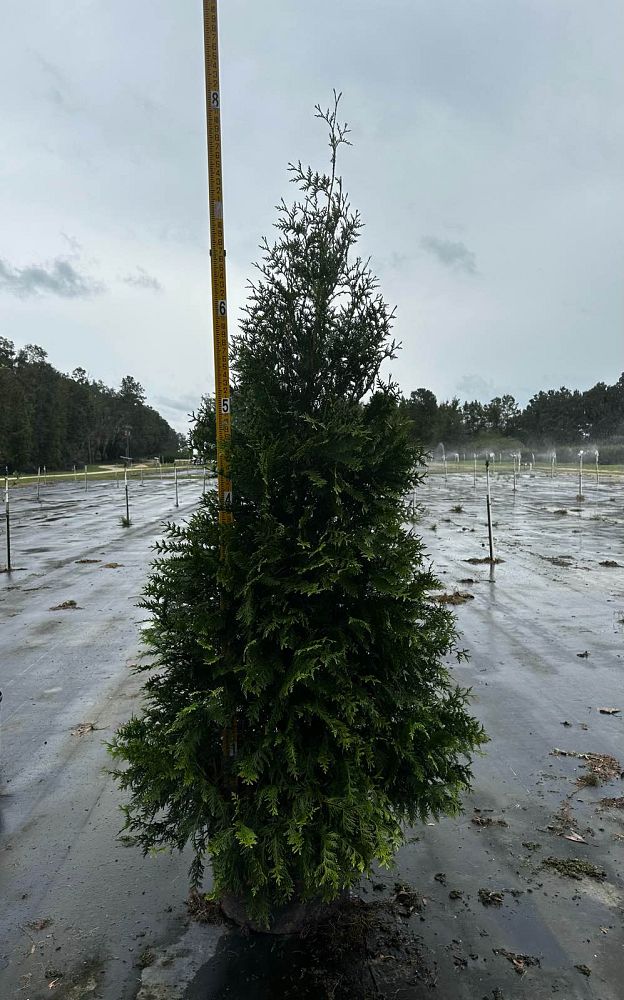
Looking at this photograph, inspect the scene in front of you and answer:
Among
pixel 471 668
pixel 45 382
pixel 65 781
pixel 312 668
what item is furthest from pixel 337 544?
pixel 45 382

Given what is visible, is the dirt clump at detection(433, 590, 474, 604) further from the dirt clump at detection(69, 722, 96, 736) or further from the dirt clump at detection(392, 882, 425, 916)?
the dirt clump at detection(392, 882, 425, 916)

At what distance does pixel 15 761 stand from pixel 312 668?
16.7 ft

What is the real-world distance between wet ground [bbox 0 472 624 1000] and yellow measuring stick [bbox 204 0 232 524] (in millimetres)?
2732

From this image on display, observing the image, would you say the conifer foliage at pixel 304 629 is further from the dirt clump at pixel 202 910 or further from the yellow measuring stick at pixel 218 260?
the dirt clump at pixel 202 910

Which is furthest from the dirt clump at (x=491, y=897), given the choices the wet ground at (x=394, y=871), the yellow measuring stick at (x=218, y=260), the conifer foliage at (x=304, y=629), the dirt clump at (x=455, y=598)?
the dirt clump at (x=455, y=598)

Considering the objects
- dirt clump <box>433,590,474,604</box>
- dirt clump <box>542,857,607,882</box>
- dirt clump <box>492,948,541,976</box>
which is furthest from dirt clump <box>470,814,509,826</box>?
dirt clump <box>433,590,474,604</box>

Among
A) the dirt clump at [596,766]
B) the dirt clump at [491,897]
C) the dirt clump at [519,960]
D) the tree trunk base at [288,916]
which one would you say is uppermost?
the tree trunk base at [288,916]

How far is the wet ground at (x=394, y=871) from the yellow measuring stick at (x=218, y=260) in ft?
8.96

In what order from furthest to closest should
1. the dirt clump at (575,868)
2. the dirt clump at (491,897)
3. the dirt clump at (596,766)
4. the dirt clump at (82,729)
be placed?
the dirt clump at (82,729) < the dirt clump at (596,766) < the dirt clump at (575,868) < the dirt clump at (491,897)

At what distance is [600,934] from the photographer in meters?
4.38

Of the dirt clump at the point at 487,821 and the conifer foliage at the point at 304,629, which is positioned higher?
the conifer foliage at the point at 304,629

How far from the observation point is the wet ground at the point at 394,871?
405 centimetres

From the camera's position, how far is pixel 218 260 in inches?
165

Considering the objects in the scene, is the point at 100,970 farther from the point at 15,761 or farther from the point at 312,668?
the point at 15,761
